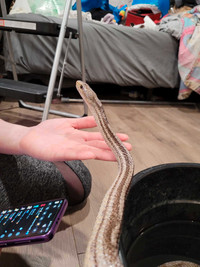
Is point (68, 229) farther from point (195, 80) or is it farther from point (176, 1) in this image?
point (176, 1)

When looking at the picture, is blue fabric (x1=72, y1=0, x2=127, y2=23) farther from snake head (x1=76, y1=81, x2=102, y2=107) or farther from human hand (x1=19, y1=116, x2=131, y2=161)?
human hand (x1=19, y1=116, x2=131, y2=161)

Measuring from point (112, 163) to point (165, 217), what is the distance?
413mm

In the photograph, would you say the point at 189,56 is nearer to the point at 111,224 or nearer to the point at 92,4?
the point at 92,4

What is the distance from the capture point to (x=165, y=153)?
116cm

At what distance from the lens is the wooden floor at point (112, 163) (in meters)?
0.58

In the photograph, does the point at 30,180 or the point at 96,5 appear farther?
the point at 96,5

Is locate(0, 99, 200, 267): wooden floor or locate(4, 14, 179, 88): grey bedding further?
locate(4, 14, 179, 88): grey bedding

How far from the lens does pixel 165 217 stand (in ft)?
2.14

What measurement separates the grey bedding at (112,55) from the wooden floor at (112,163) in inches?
9.8

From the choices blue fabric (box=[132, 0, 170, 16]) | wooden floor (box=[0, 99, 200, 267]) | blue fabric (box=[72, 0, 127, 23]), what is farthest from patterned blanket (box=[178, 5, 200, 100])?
blue fabric (box=[72, 0, 127, 23])

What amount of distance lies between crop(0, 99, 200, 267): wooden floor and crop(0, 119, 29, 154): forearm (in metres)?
0.25

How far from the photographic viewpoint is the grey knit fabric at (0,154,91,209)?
65 cm

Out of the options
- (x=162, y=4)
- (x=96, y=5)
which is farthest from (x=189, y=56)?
(x=96, y=5)

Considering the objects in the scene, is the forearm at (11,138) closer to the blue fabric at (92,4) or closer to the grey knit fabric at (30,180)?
the grey knit fabric at (30,180)
